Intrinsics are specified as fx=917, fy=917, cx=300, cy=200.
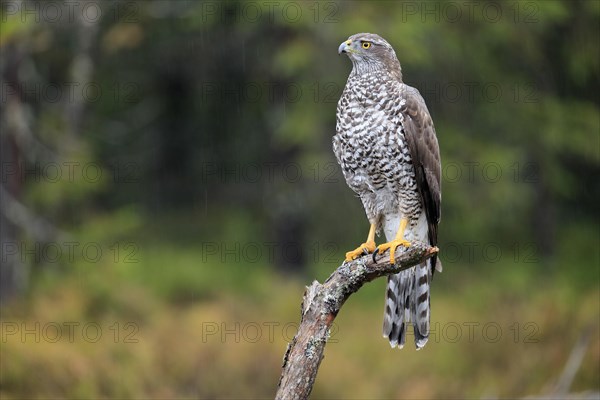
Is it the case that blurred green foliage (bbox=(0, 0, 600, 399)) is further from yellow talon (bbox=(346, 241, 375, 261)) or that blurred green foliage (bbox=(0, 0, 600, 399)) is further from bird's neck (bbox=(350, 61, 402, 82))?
yellow talon (bbox=(346, 241, 375, 261))

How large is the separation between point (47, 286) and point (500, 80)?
5.53 m

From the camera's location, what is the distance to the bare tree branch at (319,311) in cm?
399

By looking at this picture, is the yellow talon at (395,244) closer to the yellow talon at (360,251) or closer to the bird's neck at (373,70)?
the yellow talon at (360,251)

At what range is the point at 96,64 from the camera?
37.7 feet

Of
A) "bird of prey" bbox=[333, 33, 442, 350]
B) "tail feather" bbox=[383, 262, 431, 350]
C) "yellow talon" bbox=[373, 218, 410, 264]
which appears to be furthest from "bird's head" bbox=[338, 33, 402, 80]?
"tail feather" bbox=[383, 262, 431, 350]

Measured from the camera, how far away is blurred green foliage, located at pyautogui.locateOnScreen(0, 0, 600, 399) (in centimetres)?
789

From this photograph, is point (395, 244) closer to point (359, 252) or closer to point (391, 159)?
point (359, 252)

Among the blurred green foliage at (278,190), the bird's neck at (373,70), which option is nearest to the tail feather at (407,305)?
the bird's neck at (373,70)

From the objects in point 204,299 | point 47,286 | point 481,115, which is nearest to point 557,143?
point 481,115

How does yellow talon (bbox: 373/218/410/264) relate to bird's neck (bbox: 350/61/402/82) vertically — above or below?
below

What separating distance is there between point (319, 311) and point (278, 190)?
7129 millimetres

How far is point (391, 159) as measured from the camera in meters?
4.85

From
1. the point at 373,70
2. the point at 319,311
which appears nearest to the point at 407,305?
the point at 319,311

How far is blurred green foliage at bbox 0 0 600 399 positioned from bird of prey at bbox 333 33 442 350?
2.32 m
